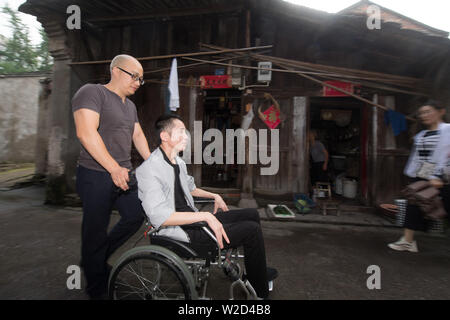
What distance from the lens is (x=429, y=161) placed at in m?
3.26

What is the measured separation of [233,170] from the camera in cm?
905

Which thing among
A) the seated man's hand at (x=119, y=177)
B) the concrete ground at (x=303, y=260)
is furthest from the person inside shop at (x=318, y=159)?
the seated man's hand at (x=119, y=177)

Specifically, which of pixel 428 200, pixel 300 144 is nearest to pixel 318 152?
pixel 300 144

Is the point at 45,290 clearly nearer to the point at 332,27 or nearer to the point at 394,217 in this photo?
the point at 394,217

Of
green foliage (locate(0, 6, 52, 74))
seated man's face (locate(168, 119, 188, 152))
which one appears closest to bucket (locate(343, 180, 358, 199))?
seated man's face (locate(168, 119, 188, 152))

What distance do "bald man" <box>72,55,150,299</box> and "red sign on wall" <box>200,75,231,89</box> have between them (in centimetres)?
390

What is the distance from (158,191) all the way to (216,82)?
15.6 feet

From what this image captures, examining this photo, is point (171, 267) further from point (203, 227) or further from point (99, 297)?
point (99, 297)

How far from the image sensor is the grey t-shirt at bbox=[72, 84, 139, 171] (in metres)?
1.89

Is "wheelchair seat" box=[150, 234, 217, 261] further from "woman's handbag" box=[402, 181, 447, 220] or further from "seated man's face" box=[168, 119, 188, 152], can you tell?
"woman's handbag" box=[402, 181, 447, 220]

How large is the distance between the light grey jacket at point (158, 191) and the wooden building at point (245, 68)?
4.15m

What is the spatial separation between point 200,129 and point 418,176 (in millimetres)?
4701

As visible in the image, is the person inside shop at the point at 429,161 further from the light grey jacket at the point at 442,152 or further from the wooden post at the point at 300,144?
the wooden post at the point at 300,144
